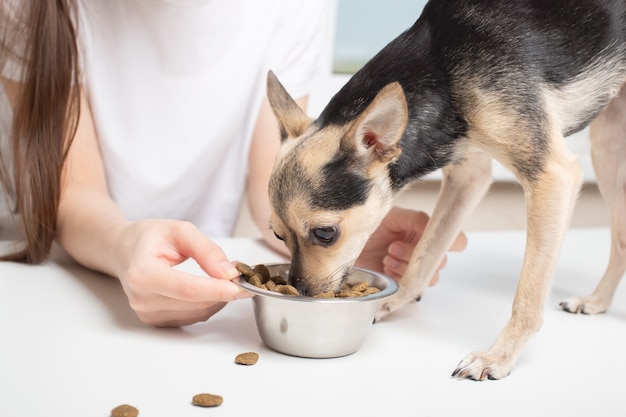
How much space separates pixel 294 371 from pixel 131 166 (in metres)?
1.06

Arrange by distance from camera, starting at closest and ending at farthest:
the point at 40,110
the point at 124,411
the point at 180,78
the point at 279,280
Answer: the point at 124,411
the point at 279,280
the point at 40,110
the point at 180,78

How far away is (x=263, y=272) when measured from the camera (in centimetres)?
116

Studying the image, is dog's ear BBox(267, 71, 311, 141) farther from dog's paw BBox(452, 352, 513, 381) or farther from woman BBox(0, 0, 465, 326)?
dog's paw BBox(452, 352, 513, 381)

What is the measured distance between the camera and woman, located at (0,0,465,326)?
56.9 inches

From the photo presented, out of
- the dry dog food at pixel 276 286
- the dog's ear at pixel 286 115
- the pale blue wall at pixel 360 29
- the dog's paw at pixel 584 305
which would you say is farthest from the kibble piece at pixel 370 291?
the pale blue wall at pixel 360 29

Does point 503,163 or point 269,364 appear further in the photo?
point 503,163

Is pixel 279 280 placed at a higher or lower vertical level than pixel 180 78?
lower

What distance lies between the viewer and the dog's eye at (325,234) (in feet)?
3.80

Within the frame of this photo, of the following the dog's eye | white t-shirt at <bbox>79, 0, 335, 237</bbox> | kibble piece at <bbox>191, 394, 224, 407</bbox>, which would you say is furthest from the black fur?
white t-shirt at <bbox>79, 0, 335, 237</bbox>

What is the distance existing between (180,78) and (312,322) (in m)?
1.07

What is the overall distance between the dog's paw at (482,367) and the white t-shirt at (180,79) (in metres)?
1.11

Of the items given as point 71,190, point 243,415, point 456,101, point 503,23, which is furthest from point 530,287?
point 71,190

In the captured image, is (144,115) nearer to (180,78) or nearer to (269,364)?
(180,78)

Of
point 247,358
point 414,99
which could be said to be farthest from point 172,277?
point 414,99
